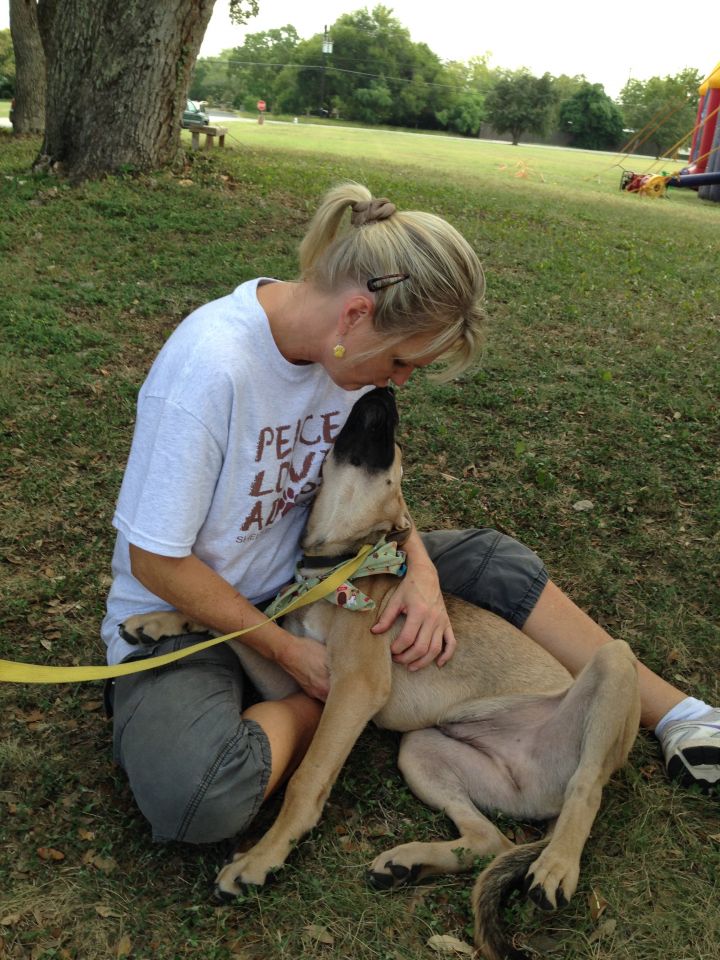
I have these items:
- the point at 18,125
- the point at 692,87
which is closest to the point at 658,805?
the point at 18,125

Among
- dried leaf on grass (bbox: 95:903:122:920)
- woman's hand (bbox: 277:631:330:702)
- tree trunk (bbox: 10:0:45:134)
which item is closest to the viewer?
dried leaf on grass (bbox: 95:903:122:920)

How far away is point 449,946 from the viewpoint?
2.60m

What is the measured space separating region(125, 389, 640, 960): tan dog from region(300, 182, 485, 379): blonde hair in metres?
0.55

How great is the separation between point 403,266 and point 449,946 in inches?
87.0

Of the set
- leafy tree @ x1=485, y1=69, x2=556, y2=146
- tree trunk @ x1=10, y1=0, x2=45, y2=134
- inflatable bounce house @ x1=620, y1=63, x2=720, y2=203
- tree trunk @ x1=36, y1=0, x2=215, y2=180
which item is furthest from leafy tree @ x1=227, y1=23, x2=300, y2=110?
tree trunk @ x1=36, y1=0, x2=215, y2=180

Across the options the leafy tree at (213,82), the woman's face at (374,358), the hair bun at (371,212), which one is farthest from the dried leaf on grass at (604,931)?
the leafy tree at (213,82)

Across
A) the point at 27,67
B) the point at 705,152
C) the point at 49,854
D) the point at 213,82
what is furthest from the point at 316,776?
the point at 213,82

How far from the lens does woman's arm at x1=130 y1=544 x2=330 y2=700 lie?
2818 mm

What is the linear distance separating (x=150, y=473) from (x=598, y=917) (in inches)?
83.3

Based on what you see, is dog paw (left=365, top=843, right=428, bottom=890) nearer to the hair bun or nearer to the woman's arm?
the woman's arm

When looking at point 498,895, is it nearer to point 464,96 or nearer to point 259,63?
point 464,96

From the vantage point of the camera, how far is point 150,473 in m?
2.69

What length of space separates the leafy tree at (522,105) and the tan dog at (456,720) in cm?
6957

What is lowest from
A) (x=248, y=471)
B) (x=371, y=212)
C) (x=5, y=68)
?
(x=248, y=471)
